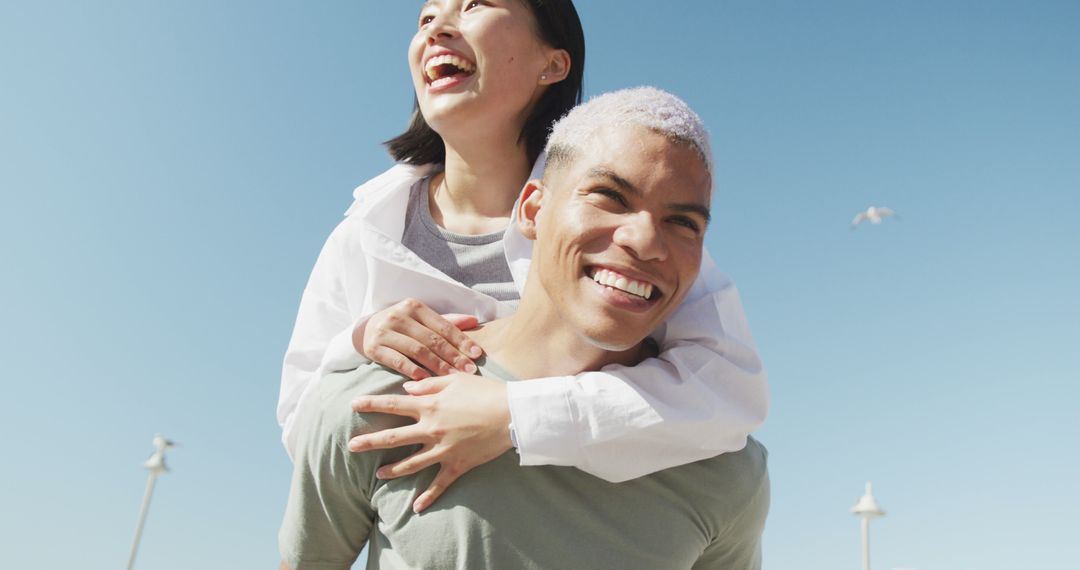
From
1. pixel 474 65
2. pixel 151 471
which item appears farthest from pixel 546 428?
pixel 151 471

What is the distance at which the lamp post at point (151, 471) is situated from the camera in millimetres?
22156

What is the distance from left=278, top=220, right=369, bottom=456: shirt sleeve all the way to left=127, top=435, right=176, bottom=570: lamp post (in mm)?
20314

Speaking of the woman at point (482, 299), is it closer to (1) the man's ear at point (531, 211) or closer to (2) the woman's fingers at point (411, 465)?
(2) the woman's fingers at point (411, 465)

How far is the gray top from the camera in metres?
3.94

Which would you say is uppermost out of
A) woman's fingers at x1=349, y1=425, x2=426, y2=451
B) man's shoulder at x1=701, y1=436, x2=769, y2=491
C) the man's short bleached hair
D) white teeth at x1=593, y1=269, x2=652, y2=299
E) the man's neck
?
the man's short bleached hair

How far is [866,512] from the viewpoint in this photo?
18.5m

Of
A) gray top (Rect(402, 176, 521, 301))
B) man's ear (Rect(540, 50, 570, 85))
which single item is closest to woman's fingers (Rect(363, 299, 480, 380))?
gray top (Rect(402, 176, 521, 301))

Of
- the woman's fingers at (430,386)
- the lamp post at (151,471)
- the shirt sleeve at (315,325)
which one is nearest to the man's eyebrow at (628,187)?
the woman's fingers at (430,386)

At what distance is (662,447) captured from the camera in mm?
2896

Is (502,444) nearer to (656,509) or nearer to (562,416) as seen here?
(562,416)

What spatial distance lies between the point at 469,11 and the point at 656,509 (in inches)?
101

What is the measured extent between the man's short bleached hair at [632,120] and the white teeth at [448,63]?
952 millimetres

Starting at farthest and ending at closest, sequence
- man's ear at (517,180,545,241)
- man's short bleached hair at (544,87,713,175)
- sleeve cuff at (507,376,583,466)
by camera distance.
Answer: man's ear at (517,180,545,241), man's short bleached hair at (544,87,713,175), sleeve cuff at (507,376,583,466)

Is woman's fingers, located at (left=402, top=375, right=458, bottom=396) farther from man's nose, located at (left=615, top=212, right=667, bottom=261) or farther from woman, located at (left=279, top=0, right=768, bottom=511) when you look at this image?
man's nose, located at (left=615, top=212, right=667, bottom=261)
